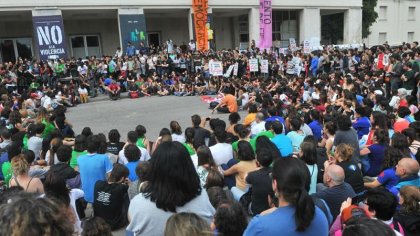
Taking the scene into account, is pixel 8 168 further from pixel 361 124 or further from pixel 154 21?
pixel 154 21

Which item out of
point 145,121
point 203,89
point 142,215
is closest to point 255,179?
point 142,215

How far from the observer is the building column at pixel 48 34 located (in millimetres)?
20750

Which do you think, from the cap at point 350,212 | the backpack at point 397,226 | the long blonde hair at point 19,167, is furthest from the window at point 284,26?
the backpack at point 397,226

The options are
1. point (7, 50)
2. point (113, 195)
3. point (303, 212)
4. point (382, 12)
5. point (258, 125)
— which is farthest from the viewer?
point (382, 12)

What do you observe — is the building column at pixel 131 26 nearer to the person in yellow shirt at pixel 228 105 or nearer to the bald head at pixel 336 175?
the person in yellow shirt at pixel 228 105

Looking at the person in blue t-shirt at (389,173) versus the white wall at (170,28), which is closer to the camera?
the person in blue t-shirt at (389,173)

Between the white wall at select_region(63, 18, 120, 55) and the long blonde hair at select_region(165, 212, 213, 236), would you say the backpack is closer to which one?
the long blonde hair at select_region(165, 212, 213, 236)

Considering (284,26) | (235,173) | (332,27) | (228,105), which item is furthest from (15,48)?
(332,27)

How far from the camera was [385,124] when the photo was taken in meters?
6.54

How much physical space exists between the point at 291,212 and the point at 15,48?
2773cm

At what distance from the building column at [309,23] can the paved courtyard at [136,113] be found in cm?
1524

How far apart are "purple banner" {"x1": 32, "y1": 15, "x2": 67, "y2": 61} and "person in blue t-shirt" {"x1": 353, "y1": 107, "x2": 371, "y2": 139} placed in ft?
57.7

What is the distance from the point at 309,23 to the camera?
30109mm

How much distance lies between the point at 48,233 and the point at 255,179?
3002 mm
